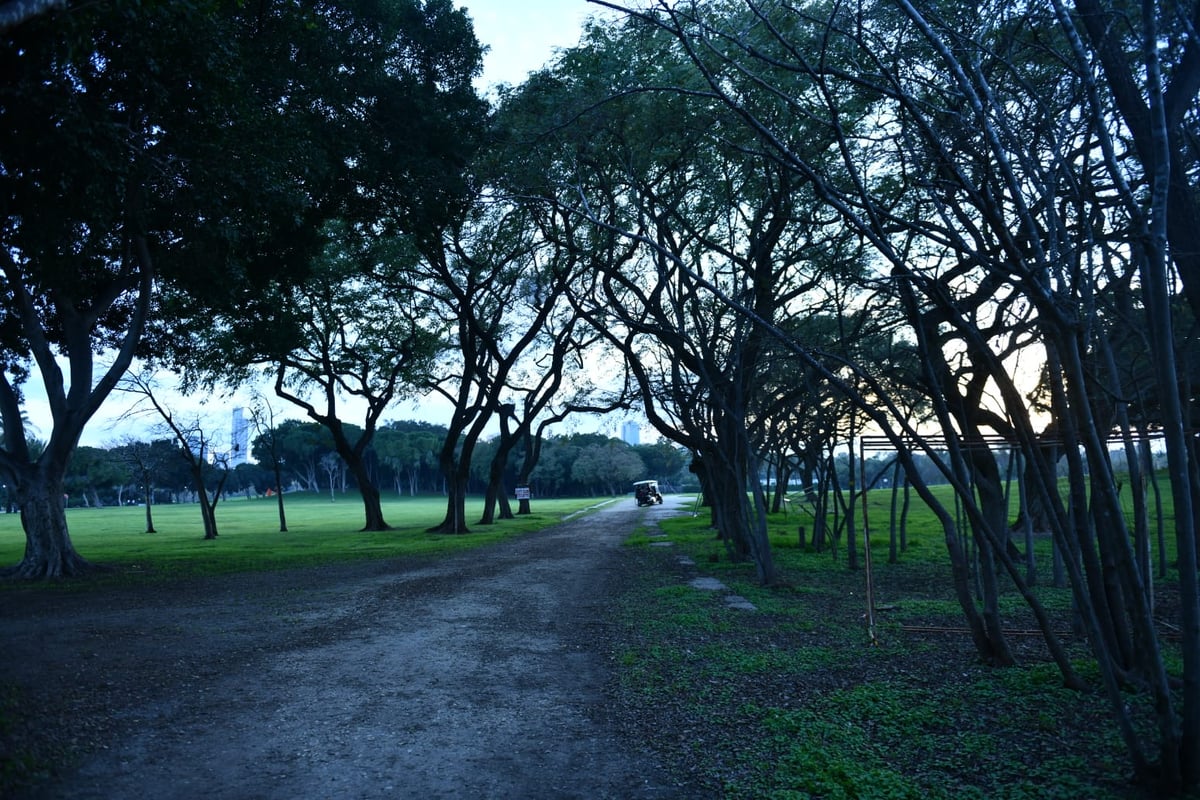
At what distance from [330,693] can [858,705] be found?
3904mm

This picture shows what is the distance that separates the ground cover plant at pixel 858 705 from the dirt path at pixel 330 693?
0.50 metres

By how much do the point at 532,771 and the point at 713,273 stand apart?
1089 centimetres

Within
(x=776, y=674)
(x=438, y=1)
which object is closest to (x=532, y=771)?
(x=776, y=674)

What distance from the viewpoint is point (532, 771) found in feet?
15.4

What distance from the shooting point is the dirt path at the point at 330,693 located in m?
4.55

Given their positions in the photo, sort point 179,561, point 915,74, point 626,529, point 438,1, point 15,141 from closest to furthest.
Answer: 1. point 915,74
2. point 15,141
3. point 438,1
4. point 179,561
5. point 626,529

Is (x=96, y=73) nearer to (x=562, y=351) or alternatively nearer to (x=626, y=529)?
(x=562, y=351)

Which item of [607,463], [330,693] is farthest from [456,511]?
[607,463]

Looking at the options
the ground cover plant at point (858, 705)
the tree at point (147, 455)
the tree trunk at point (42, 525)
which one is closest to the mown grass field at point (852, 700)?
the ground cover plant at point (858, 705)

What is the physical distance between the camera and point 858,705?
5848 mm

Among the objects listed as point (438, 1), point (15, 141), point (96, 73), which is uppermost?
point (438, 1)

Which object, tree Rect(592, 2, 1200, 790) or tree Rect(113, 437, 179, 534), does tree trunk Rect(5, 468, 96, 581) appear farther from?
tree Rect(113, 437, 179, 534)

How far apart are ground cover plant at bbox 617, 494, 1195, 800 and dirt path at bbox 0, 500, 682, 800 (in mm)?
498

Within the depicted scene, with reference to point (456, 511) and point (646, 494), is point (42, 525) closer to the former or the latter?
point (456, 511)
